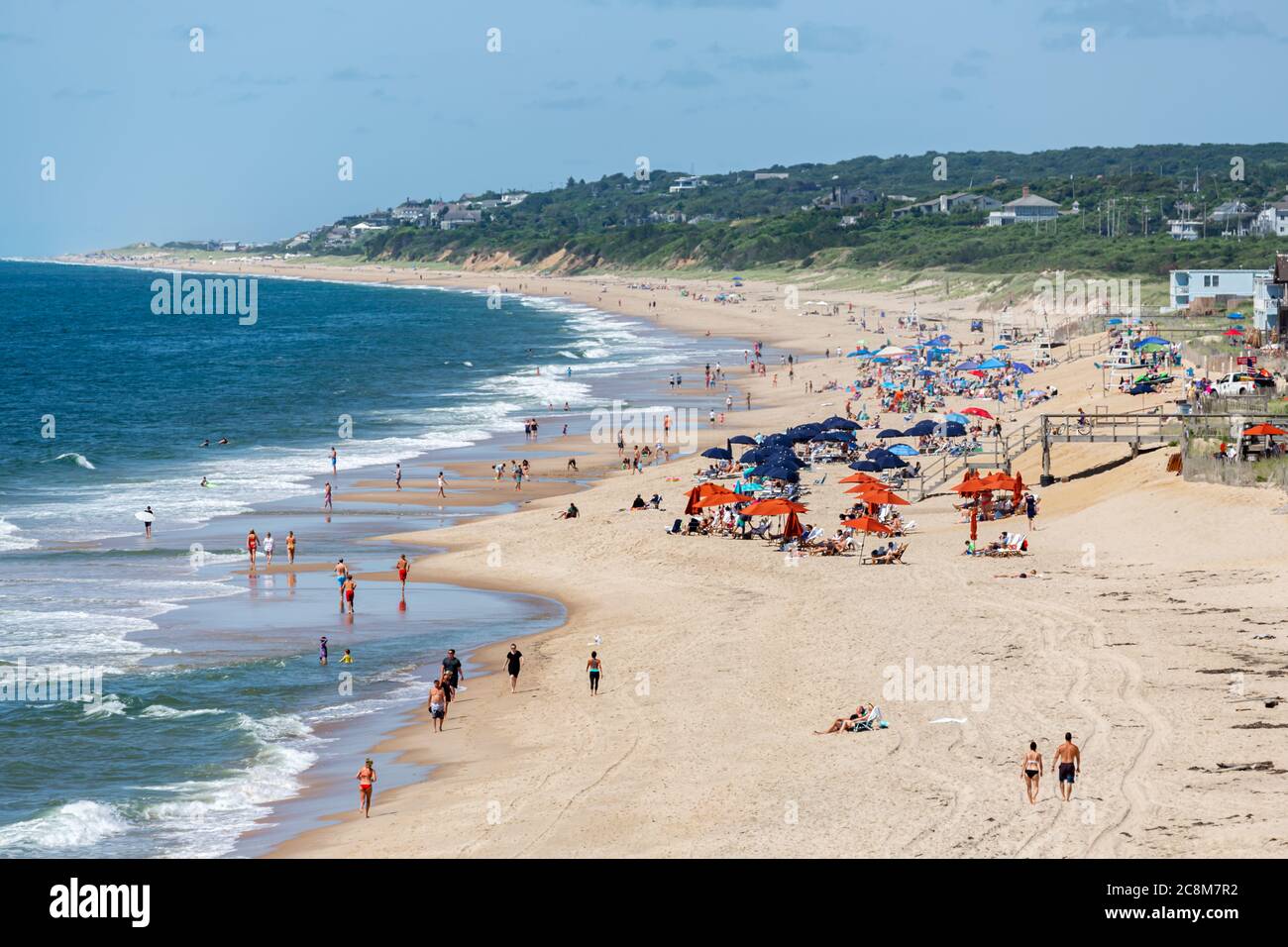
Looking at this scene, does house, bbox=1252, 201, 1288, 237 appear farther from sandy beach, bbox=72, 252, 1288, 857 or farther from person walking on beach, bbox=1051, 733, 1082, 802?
person walking on beach, bbox=1051, 733, 1082, 802

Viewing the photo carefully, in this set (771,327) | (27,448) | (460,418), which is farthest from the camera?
(771,327)

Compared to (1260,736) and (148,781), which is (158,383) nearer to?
(148,781)

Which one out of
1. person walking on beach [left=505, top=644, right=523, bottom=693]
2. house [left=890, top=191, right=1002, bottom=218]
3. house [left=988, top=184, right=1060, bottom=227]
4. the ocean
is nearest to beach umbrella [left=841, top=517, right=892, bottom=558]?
the ocean

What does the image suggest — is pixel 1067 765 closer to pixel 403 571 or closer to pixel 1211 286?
pixel 403 571

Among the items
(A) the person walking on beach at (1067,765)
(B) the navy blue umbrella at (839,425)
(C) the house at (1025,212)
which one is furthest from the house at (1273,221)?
(A) the person walking on beach at (1067,765)

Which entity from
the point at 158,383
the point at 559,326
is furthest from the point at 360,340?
the point at 158,383

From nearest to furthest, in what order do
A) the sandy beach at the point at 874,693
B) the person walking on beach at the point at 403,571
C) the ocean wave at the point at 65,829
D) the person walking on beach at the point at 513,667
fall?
the sandy beach at the point at 874,693, the ocean wave at the point at 65,829, the person walking on beach at the point at 513,667, the person walking on beach at the point at 403,571

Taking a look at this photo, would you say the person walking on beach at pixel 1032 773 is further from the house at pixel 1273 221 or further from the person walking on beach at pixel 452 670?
the house at pixel 1273 221
